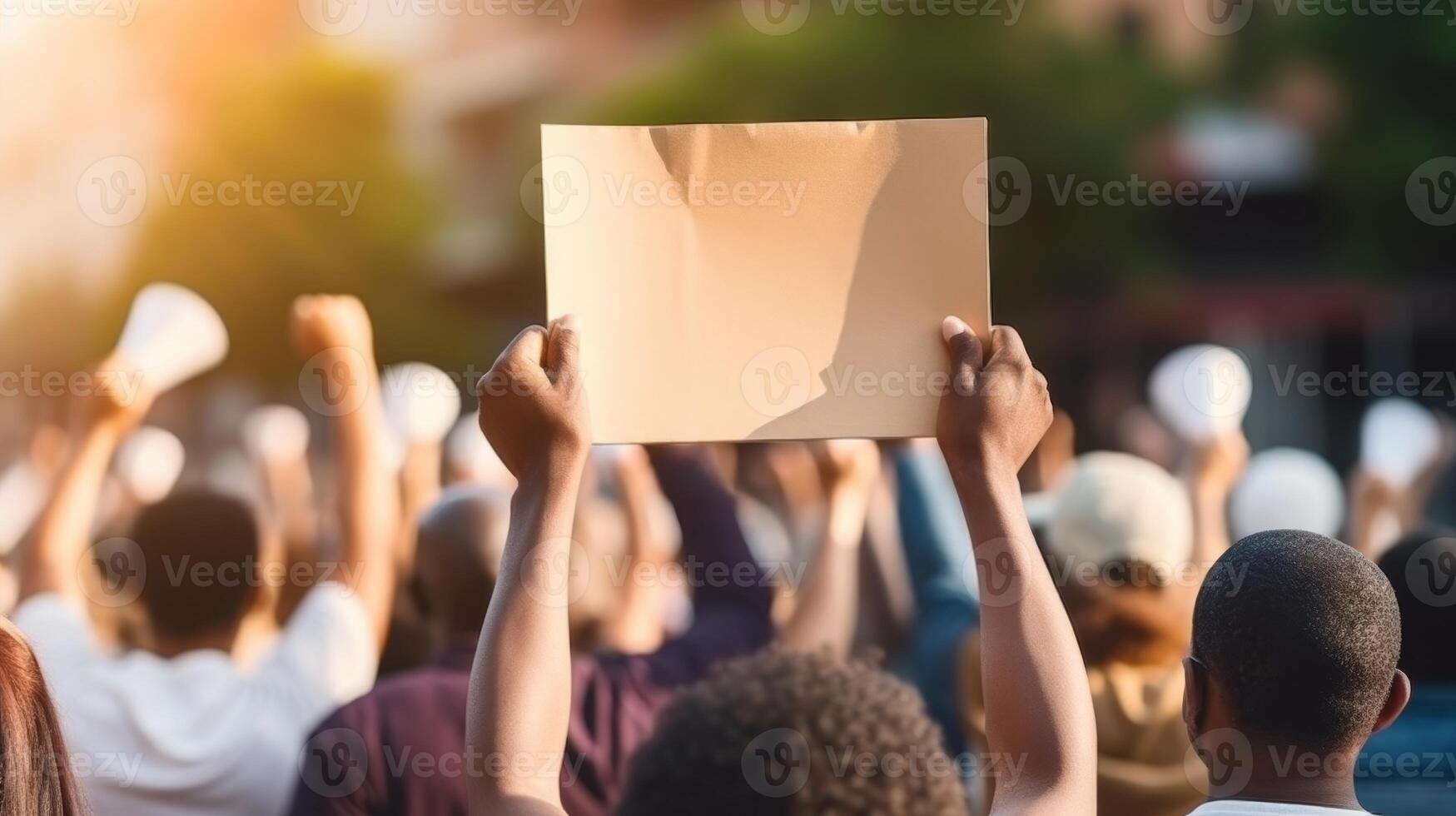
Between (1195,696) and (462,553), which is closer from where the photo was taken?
(1195,696)

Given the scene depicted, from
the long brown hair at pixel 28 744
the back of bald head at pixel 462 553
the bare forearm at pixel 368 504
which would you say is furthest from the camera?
the bare forearm at pixel 368 504

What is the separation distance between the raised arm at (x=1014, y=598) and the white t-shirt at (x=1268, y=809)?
154 mm

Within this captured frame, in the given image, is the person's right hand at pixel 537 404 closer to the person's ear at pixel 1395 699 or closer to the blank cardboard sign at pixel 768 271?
the blank cardboard sign at pixel 768 271

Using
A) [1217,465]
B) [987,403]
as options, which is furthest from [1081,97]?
[987,403]

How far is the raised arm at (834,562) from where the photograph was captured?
3088 mm

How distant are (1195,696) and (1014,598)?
0.28 metres

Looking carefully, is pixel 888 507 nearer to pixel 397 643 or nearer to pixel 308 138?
pixel 397 643

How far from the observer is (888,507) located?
17.5ft

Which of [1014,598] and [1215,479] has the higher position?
[1215,479]

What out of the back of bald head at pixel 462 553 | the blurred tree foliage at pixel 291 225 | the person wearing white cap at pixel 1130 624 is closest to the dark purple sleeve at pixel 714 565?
the back of bald head at pixel 462 553

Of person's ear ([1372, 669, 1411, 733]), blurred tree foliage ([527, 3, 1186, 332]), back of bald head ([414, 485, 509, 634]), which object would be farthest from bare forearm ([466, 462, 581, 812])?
blurred tree foliage ([527, 3, 1186, 332])

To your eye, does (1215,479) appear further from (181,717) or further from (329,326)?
(181,717)

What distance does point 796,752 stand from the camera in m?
1.17

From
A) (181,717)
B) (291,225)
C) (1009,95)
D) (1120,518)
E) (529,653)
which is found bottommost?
(181,717)
